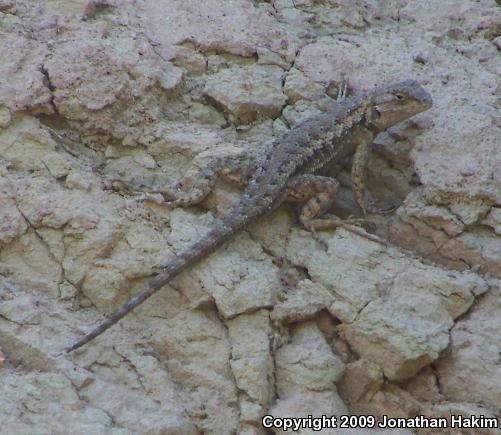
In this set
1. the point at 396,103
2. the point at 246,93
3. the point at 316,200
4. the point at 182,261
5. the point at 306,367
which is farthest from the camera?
the point at 246,93

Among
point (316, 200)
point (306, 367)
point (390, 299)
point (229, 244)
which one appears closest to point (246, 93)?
point (316, 200)

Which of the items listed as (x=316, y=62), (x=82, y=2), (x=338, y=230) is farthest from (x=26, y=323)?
(x=316, y=62)

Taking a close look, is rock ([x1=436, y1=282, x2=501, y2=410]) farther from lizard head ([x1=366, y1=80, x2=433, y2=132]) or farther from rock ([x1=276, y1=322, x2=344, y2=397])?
lizard head ([x1=366, y1=80, x2=433, y2=132])

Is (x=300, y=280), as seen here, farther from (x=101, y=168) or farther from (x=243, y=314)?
(x=101, y=168)

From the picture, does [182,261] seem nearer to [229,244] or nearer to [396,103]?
[229,244]

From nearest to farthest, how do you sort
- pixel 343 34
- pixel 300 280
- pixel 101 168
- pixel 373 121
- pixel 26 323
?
pixel 26 323 < pixel 300 280 < pixel 101 168 < pixel 373 121 < pixel 343 34

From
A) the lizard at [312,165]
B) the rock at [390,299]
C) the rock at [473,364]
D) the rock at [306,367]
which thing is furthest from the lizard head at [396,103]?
A: the rock at [306,367]

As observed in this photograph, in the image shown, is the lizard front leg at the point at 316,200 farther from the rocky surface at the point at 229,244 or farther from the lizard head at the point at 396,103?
the lizard head at the point at 396,103
